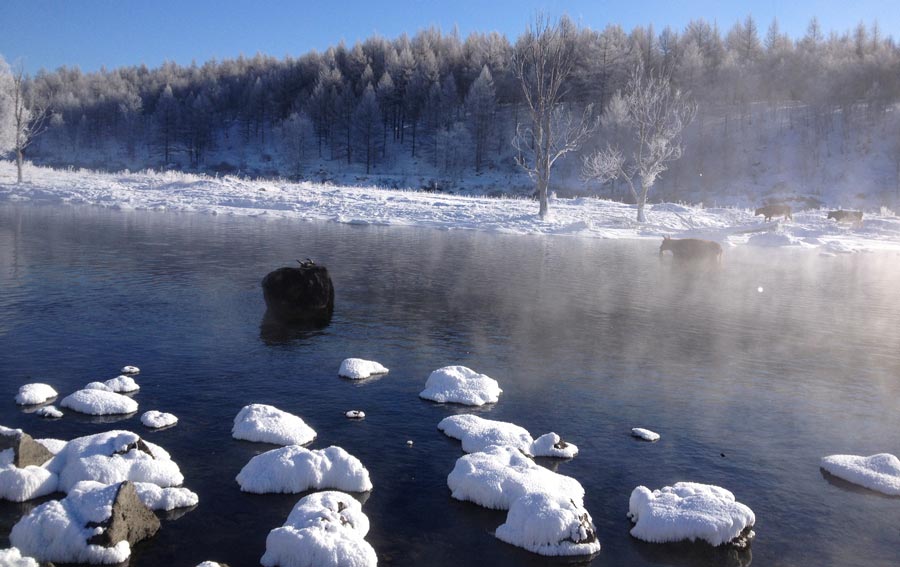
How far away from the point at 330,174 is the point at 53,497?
80.5 m

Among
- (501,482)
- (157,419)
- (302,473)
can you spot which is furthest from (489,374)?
(157,419)

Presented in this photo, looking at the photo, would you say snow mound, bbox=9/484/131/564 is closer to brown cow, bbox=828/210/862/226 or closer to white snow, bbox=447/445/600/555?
white snow, bbox=447/445/600/555

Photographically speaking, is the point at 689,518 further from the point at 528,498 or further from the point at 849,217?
the point at 849,217

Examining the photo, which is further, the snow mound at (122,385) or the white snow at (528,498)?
the snow mound at (122,385)

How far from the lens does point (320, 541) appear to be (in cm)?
551

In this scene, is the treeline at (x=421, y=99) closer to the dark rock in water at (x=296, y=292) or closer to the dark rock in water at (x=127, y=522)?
the dark rock in water at (x=296, y=292)

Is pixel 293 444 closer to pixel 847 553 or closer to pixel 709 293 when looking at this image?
pixel 847 553

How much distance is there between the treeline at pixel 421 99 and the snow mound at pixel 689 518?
253 feet

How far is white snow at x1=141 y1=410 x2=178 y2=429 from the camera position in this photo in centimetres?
814

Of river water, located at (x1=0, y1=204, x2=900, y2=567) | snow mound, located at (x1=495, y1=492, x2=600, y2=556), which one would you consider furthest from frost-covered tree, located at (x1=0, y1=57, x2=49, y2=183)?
snow mound, located at (x1=495, y1=492, x2=600, y2=556)

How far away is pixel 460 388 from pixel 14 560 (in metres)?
5.86

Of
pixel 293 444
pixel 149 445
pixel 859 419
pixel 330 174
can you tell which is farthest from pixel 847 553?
pixel 330 174

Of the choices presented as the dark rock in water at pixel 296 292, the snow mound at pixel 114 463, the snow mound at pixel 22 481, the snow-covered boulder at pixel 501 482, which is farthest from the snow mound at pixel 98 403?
the dark rock in water at pixel 296 292

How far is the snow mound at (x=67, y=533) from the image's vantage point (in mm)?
5445
